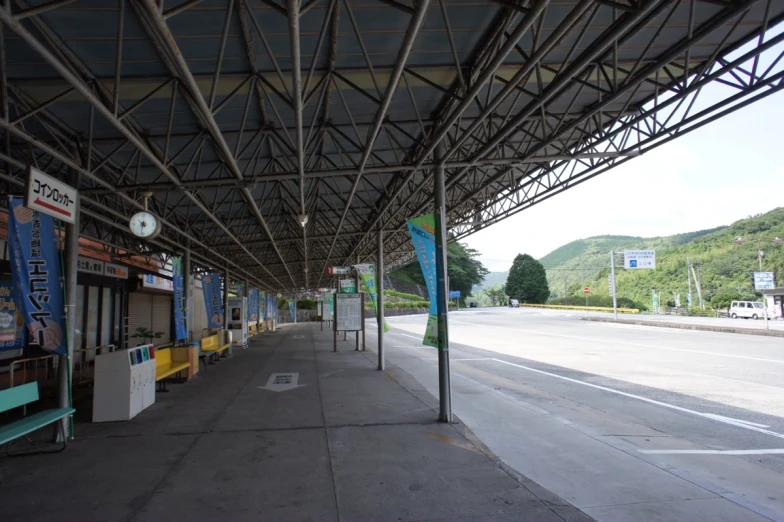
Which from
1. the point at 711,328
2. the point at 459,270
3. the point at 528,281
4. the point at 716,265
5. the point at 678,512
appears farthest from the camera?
the point at 528,281

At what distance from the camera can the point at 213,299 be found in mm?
17297

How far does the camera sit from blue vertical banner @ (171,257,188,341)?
40.8 feet

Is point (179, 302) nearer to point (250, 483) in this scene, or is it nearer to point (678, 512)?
point (250, 483)

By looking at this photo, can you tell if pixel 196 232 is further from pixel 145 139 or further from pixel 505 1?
pixel 505 1

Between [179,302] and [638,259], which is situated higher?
[638,259]

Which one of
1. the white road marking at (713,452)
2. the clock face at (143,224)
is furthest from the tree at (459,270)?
the white road marking at (713,452)

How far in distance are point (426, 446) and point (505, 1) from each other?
5.14 metres

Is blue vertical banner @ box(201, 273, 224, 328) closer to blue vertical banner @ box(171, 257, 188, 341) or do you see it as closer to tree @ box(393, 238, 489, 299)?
blue vertical banner @ box(171, 257, 188, 341)

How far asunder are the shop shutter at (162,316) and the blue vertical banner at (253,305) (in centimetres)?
602

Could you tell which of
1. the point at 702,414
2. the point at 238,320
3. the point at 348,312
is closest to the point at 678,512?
the point at 702,414

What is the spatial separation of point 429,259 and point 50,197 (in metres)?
5.47

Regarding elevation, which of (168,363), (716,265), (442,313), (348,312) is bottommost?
(168,363)

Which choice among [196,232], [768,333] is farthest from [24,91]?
[768,333]

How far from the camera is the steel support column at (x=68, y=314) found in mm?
6371
